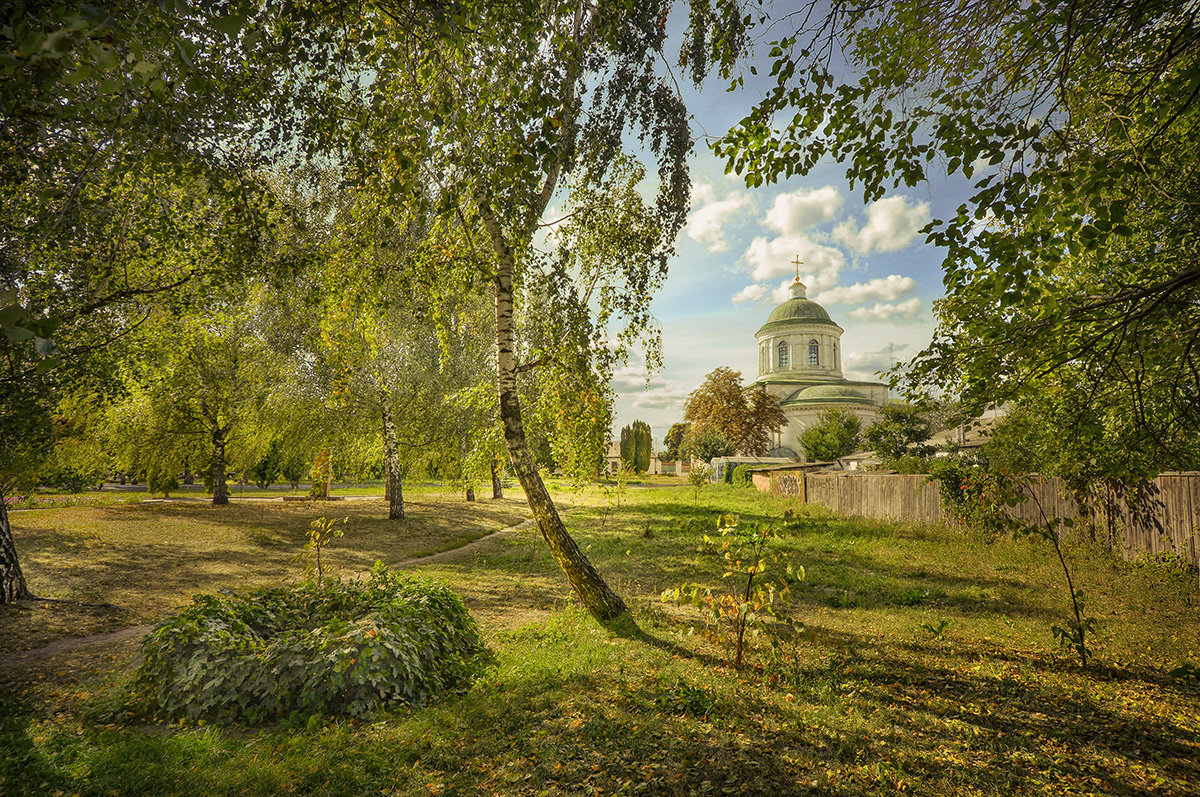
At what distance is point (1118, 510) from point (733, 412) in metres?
31.6

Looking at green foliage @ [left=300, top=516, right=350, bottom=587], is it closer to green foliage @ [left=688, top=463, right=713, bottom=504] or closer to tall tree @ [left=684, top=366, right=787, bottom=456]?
green foliage @ [left=688, top=463, right=713, bottom=504]

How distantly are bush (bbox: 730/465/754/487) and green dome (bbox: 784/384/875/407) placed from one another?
20.0m

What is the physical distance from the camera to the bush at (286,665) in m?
4.38

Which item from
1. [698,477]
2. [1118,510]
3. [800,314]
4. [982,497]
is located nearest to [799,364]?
[800,314]

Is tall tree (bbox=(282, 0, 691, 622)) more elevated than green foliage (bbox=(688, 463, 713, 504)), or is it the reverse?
tall tree (bbox=(282, 0, 691, 622))

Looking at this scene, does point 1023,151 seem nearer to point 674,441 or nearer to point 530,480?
point 530,480

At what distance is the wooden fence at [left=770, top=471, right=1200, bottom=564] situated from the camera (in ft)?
29.4

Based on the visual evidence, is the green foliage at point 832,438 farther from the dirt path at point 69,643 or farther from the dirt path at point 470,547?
the dirt path at point 69,643

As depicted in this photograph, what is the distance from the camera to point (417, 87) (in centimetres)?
414

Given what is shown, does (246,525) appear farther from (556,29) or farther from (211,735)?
(556,29)

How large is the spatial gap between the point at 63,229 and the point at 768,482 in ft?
88.7

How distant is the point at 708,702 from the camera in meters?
4.61

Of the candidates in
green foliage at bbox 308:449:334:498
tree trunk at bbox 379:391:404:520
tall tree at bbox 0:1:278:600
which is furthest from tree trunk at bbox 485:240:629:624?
green foliage at bbox 308:449:334:498

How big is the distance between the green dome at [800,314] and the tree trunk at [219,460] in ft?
184
